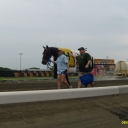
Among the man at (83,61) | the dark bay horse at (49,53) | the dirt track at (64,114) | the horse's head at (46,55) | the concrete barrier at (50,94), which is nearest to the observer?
the concrete barrier at (50,94)

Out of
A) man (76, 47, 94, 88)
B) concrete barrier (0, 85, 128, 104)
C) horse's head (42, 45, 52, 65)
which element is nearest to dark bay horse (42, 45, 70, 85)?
horse's head (42, 45, 52, 65)

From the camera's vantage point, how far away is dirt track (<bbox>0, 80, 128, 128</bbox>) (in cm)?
465

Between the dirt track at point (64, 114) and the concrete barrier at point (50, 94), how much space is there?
0.41 m

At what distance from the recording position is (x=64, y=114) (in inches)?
206

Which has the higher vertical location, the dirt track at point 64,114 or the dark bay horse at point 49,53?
the dark bay horse at point 49,53

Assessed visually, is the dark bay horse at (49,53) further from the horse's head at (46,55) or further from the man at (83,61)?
the man at (83,61)

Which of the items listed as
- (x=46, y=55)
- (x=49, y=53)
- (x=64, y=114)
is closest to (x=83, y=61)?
(x=49, y=53)

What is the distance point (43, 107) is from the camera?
523 centimetres

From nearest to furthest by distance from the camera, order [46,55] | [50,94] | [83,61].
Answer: [50,94]
[83,61]
[46,55]

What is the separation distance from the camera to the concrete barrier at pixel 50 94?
419 centimetres

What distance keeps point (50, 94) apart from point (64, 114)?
0.77m

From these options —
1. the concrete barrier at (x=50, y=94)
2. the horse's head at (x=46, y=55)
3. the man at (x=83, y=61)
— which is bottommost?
the concrete barrier at (x=50, y=94)

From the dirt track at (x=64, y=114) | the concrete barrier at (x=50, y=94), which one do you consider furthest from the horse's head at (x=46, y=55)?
the concrete barrier at (x=50, y=94)

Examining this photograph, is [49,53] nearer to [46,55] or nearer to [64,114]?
[46,55]
